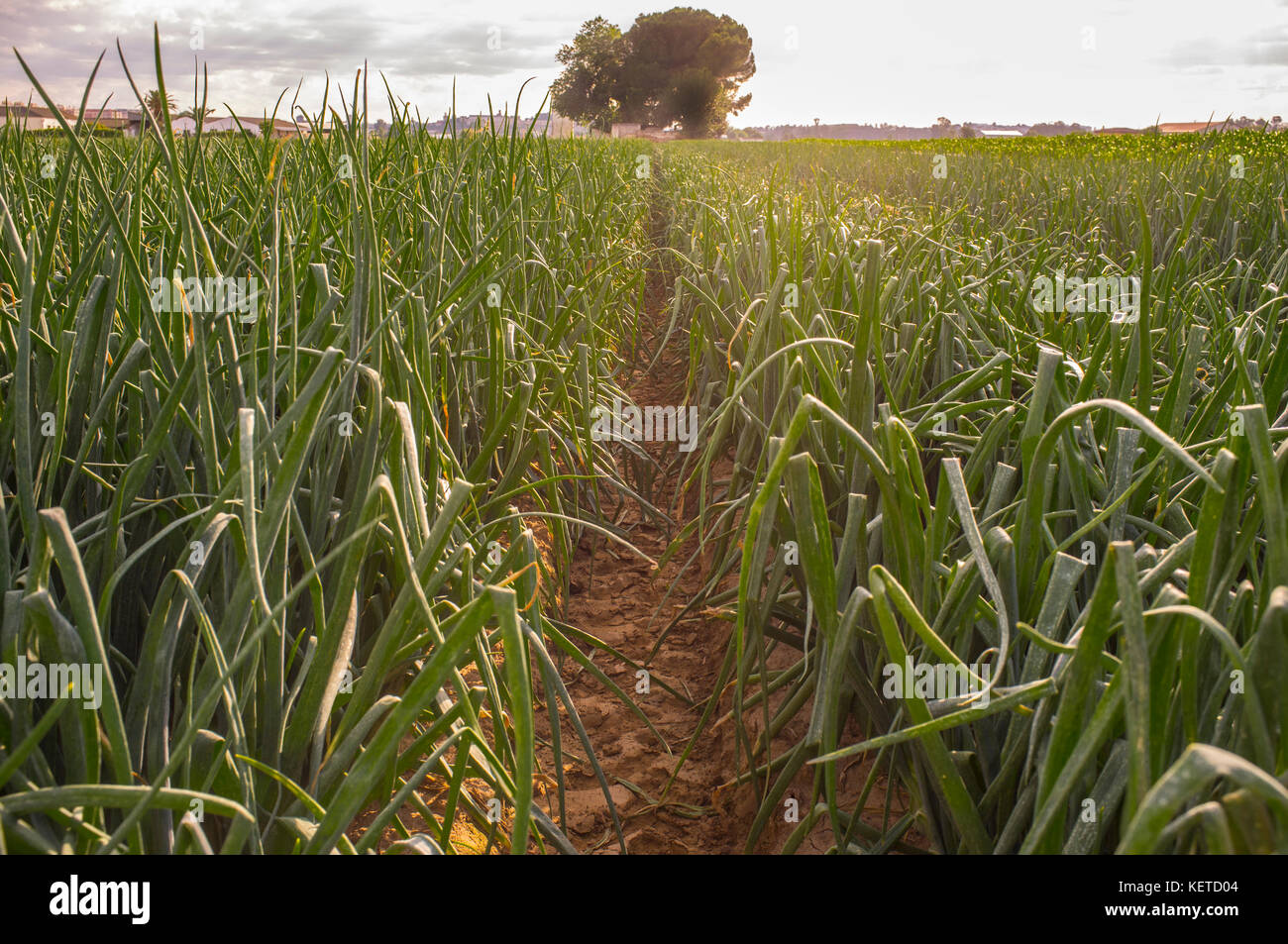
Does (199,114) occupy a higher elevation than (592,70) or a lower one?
lower

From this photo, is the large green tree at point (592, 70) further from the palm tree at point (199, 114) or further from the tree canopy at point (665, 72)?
the palm tree at point (199, 114)

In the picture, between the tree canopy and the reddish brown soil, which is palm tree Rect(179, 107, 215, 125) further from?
the tree canopy

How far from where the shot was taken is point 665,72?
47938 mm

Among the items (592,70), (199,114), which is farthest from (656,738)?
(592,70)

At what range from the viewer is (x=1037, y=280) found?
2.48 meters

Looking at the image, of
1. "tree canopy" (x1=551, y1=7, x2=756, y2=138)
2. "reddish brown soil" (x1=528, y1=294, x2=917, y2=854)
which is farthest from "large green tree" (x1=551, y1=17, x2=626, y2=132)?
"reddish brown soil" (x1=528, y1=294, x2=917, y2=854)

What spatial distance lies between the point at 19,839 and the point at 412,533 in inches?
20.0

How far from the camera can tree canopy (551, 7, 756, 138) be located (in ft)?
153

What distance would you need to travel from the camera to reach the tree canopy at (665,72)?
46531 millimetres

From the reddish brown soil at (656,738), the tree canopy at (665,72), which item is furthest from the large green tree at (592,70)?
the reddish brown soil at (656,738)

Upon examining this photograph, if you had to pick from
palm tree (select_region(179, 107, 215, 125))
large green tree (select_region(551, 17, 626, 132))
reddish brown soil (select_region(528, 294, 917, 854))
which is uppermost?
large green tree (select_region(551, 17, 626, 132))

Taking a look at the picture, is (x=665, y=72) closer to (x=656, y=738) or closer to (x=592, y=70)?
(x=592, y=70)
